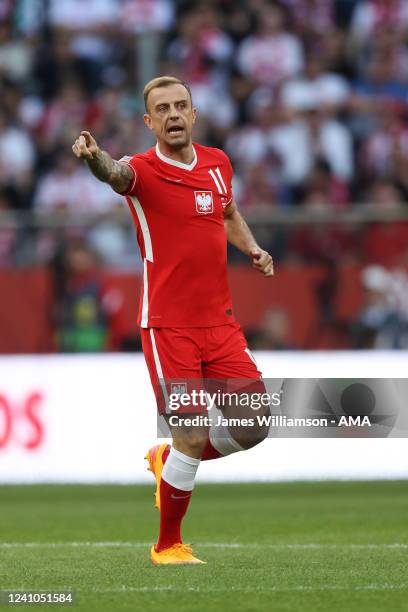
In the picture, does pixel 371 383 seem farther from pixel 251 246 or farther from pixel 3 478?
pixel 251 246

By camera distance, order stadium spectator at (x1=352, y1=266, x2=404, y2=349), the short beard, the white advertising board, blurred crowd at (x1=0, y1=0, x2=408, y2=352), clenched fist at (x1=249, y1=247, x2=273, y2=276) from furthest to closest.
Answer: blurred crowd at (x1=0, y1=0, x2=408, y2=352) → stadium spectator at (x1=352, y1=266, x2=404, y2=349) → the white advertising board → clenched fist at (x1=249, y1=247, x2=273, y2=276) → the short beard

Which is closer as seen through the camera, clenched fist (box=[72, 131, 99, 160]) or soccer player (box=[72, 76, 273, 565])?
clenched fist (box=[72, 131, 99, 160])

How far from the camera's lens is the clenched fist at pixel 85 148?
7.04 m

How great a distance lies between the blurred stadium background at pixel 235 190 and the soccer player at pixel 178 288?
552 cm

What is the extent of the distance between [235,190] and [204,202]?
790 cm

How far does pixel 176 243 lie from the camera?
7.69m

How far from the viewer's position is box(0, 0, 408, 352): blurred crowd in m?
16.0

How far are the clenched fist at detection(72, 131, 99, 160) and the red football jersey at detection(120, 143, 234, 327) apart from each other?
512 mm

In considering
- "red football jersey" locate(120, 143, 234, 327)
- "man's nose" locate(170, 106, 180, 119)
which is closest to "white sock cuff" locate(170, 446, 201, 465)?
"red football jersey" locate(120, 143, 234, 327)

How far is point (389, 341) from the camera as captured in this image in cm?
1391

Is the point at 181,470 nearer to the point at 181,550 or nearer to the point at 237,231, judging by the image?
the point at 181,550

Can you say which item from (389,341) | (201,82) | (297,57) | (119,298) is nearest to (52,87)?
(201,82)

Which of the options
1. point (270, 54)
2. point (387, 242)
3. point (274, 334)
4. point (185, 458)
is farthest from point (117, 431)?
point (270, 54)

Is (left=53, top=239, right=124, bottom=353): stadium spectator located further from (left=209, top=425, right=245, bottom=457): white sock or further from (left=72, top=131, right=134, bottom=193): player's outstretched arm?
(left=72, top=131, right=134, bottom=193): player's outstretched arm
